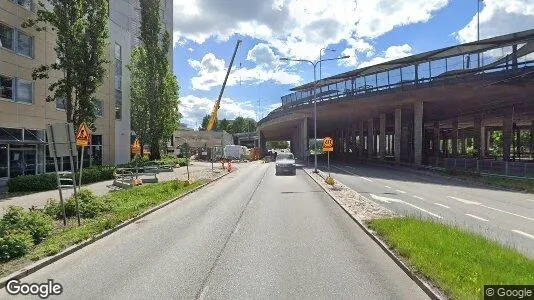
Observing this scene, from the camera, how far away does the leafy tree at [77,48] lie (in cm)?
2973

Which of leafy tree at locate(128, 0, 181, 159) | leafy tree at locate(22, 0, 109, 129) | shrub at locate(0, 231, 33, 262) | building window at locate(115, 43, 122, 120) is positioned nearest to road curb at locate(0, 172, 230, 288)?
shrub at locate(0, 231, 33, 262)

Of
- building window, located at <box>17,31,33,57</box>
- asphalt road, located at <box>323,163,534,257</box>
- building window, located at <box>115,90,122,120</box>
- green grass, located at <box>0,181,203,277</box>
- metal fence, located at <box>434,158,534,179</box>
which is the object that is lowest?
asphalt road, located at <box>323,163,534,257</box>

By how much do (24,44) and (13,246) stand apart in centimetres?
2560

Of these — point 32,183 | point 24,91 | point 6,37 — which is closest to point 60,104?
point 24,91

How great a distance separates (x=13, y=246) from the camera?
32.5 ft

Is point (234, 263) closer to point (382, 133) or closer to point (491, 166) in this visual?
point (491, 166)

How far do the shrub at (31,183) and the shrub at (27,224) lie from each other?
14.2 m

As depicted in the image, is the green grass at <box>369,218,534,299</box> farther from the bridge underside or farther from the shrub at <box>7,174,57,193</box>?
the bridge underside

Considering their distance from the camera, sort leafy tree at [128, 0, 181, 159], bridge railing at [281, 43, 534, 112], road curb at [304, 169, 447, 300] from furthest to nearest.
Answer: leafy tree at [128, 0, 181, 159] < bridge railing at [281, 43, 534, 112] < road curb at [304, 169, 447, 300]

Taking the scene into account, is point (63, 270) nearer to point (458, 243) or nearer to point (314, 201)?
point (458, 243)

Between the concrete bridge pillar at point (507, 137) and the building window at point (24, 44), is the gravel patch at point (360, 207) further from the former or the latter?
the concrete bridge pillar at point (507, 137)

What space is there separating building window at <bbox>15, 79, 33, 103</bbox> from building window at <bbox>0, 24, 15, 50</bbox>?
7.43ft

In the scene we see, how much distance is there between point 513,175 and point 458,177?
481cm

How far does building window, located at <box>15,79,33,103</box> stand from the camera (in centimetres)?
3042
